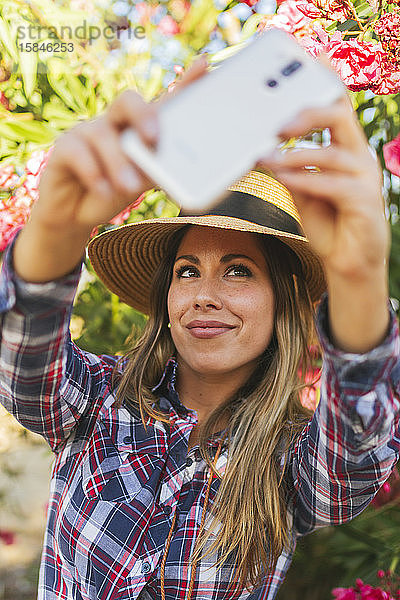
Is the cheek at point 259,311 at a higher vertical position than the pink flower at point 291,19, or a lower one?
lower

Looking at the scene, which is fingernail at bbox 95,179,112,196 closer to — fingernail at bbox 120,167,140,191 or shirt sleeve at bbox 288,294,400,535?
fingernail at bbox 120,167,140,191

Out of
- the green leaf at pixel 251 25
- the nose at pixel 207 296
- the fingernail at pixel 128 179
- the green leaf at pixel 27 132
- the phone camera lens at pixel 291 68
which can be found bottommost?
the nose at pixel 207 296

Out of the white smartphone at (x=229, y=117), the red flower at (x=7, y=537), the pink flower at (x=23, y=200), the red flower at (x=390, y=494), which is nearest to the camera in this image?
the white smartphone at (x=229, y=117)

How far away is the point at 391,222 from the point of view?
1.90 metres

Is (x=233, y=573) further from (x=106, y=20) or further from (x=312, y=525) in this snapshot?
(x=106, y=20)

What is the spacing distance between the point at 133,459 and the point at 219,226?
44cm

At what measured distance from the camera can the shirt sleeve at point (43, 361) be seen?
0.81 meters

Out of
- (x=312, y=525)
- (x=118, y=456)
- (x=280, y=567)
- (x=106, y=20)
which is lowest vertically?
(x=280, y=567)

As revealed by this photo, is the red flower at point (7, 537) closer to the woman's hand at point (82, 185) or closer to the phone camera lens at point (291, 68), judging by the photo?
the woman's hand at point (82, 185)

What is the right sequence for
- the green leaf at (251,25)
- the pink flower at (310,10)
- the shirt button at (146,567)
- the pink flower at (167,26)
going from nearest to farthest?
the shirt button at (146,567), the pink flower at (310,10), the green leaf at (251,25), the pink flower at (167,26)

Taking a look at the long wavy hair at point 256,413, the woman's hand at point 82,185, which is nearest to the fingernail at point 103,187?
the woman's hand at point 82,185

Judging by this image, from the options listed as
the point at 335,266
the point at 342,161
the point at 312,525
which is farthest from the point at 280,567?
the point at 342,161

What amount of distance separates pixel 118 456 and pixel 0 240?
2.60ft

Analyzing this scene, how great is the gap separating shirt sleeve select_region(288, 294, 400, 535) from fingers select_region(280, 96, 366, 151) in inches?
8.1
